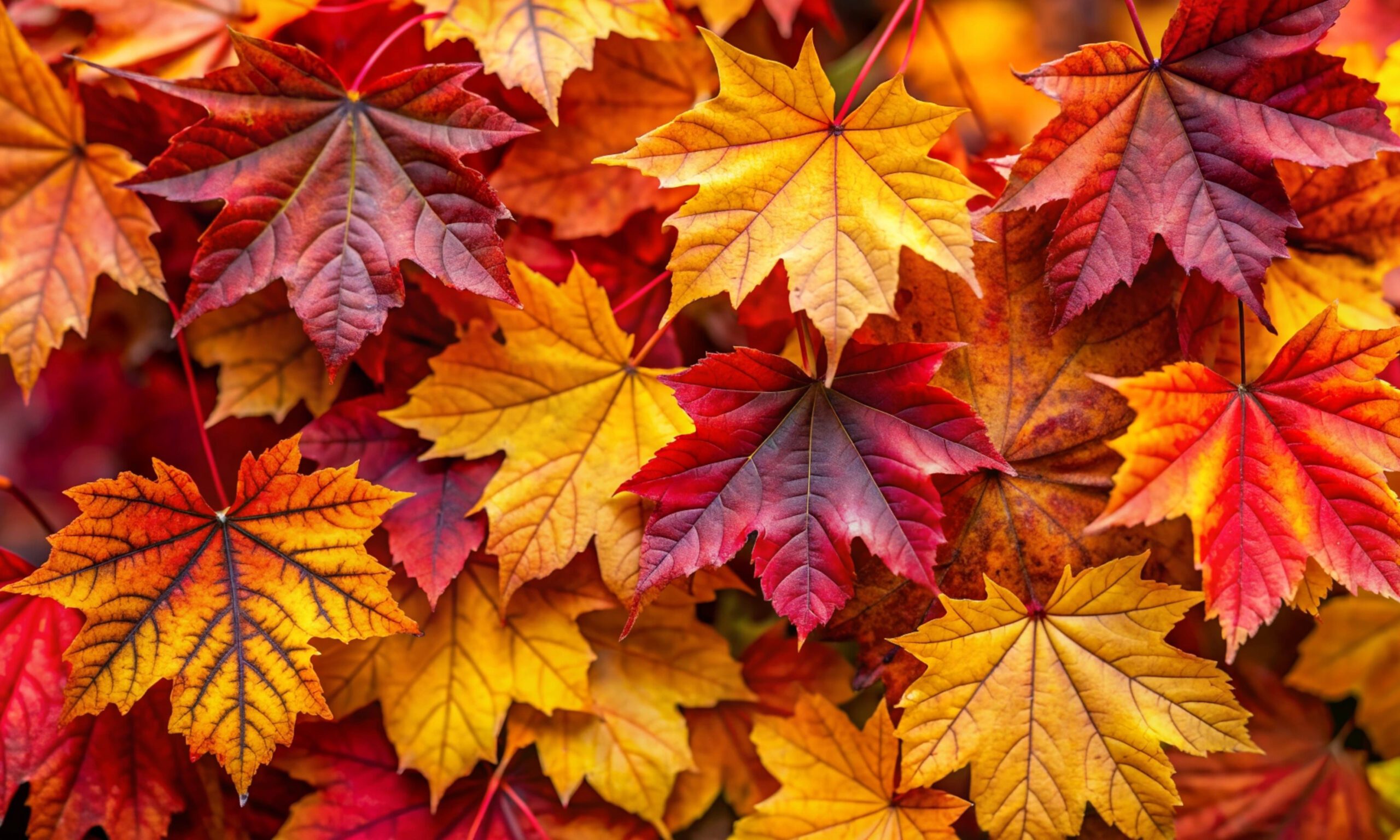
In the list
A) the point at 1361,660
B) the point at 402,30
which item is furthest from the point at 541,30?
the point at 1361,660

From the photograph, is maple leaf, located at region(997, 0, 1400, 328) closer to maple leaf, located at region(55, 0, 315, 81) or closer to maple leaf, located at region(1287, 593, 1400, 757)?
maple leaf, located at region(1287, 593, 1400, 757)

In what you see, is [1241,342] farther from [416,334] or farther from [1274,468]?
[416,334]

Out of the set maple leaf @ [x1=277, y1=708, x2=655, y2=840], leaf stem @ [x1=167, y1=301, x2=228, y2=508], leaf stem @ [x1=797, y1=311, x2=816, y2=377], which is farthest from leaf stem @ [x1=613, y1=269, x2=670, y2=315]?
maple leaf @ [x1=277, y1=708, x2=655, y2=840]

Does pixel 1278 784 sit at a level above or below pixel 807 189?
below

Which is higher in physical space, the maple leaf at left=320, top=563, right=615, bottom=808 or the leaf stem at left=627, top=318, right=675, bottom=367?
the leaf stem at left=627, top=318, right=675, bottom=367

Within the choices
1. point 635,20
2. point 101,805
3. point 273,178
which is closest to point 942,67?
point 635,20
